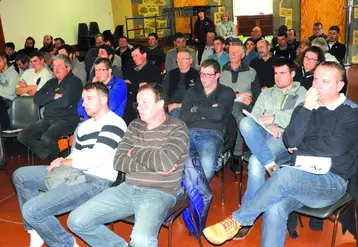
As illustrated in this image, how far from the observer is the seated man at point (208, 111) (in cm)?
309

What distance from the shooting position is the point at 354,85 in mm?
7078

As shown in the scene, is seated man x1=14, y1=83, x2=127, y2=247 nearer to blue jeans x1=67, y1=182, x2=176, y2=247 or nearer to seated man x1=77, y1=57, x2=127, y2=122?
blue jeans x1=67, y1=182, x2=176, y2=247

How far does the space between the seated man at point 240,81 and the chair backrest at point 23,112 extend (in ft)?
6.50

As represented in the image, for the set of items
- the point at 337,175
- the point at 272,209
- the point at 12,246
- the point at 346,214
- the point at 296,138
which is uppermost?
the point at 296,138

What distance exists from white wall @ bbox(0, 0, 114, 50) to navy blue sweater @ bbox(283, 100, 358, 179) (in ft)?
26.6

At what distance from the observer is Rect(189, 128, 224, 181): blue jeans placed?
2.95m

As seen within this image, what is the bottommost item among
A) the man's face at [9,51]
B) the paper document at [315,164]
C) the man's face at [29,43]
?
the paper document at [315,164]

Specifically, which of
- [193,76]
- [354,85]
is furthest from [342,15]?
[193,76]

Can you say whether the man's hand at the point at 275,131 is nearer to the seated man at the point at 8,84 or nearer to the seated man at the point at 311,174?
the seated man at the point at 311,174

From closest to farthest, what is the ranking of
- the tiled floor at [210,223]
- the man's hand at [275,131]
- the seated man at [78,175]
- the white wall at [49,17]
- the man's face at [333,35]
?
the seated man at [78,175] < the tiled floor at [210,223] < the man's hand at [275,131] < the man's face at [333,35] < the white wall at [49,17]

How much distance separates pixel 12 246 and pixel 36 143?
1329mm

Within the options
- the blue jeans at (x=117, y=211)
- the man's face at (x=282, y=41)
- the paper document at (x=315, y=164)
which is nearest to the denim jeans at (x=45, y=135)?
the blue jeans at (x=117, y=211)

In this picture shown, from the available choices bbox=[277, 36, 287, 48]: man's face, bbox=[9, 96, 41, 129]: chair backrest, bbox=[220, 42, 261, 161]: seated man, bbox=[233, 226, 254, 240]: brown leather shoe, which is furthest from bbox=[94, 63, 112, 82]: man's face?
bbox=[277, 36, 287, 48]: man's face

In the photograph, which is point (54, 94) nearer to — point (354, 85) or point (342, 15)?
point (354, 85)
